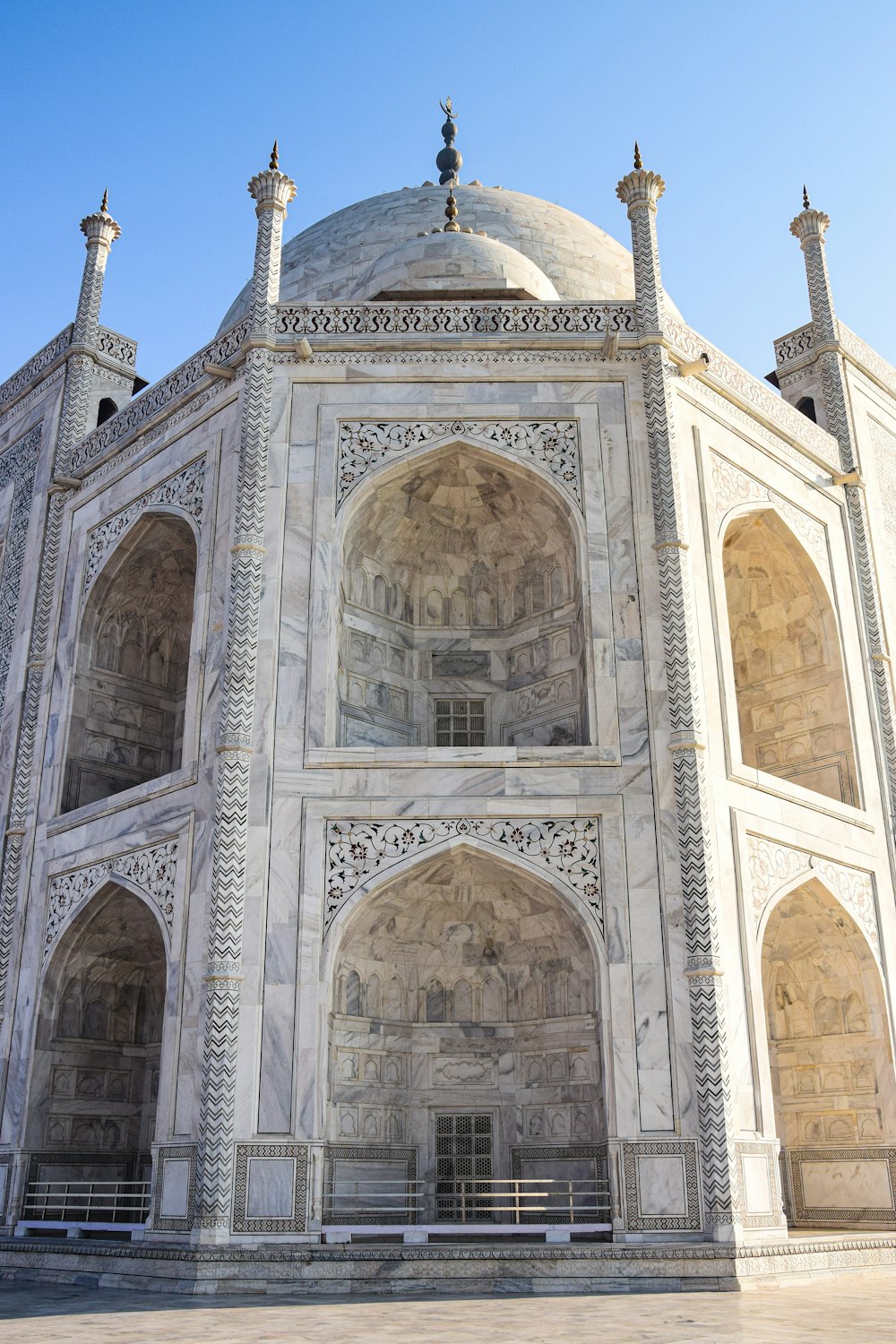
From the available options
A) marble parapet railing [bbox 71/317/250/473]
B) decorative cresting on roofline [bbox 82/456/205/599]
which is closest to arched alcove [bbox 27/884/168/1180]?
decorative cresting on roofline [bbox 82/456/205/599]

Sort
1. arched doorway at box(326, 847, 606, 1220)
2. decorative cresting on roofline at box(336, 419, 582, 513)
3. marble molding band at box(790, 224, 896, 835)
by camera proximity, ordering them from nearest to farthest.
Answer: arched doorway at box(326, 847, 606, 1220)
decorative cresting on roofline at box(336, 419, 582, 513)
marble molding band at box(790, 224, 896, 835)

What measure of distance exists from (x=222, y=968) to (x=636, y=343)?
6.62 meters

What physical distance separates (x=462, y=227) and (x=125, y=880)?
33.0 ft

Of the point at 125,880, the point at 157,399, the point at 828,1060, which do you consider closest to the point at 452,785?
the point at 125,880

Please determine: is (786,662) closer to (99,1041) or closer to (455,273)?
(455,273)

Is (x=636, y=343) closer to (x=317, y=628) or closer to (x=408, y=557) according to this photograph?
(x=408, y=557)

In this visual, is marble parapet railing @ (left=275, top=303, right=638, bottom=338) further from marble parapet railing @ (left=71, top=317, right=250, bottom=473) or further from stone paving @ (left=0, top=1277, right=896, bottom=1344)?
stone paving @ (left=0, top=1277, right=896, bottom=1344)

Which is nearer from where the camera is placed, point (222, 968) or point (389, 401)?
point (222, 968)

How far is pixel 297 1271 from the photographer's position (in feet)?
27.7

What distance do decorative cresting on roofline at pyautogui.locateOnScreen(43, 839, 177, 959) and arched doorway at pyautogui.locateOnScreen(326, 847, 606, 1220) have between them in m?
1.58

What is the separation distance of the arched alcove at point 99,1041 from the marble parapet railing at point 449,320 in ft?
18.0

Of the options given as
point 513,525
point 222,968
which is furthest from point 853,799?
point 222,968

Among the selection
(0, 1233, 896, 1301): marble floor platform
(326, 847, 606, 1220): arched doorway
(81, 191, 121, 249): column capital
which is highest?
(81, 191, 121, 249): column capital

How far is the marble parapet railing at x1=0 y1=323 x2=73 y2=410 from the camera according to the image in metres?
15.3
